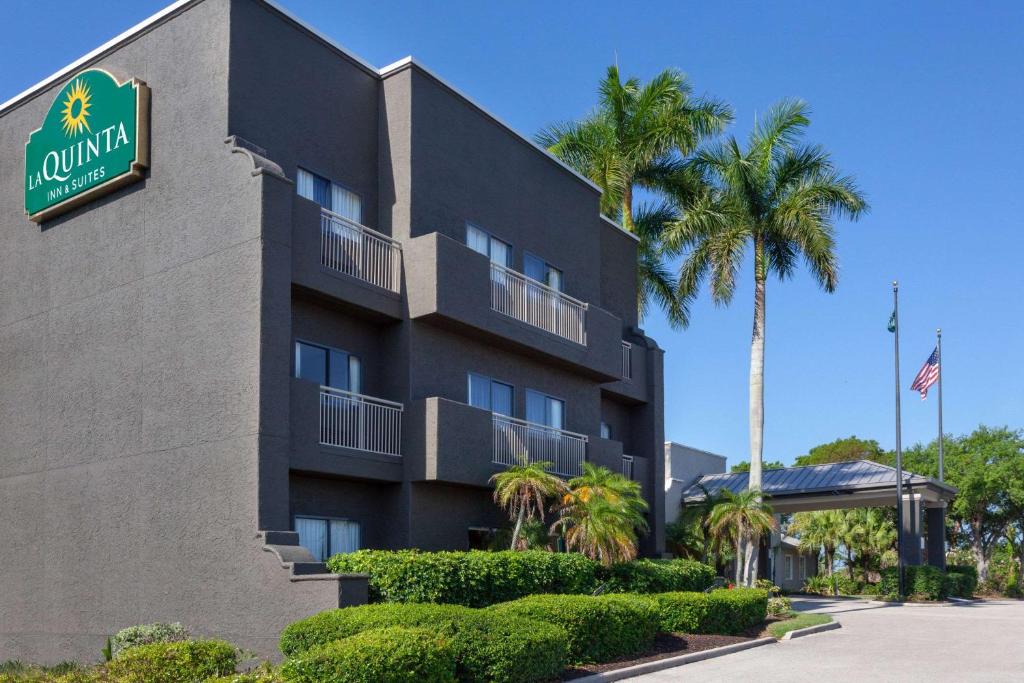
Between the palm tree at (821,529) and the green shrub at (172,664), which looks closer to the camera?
the green shrub at (172,664)

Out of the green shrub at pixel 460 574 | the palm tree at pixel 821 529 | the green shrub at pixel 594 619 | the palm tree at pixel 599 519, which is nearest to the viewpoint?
the green shrub at pixel 594 619

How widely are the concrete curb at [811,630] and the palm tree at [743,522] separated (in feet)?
14.2

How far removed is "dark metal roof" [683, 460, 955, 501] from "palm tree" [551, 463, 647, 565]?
15.9 metres

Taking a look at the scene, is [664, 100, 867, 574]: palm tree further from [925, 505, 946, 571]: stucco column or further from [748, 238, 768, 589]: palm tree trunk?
[925, 505, 946, 571]: stucco column

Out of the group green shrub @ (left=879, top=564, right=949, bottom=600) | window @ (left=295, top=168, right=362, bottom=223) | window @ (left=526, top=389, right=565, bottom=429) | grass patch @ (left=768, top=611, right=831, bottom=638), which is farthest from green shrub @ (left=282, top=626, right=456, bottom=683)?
green shrub @ (left=879, top=564, right=949, bottom=600)

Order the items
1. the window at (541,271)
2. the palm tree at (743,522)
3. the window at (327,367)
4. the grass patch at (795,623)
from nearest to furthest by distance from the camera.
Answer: the window at (327,367)
the grass patch at (795,623)
the window at (541,271)
the palm tree at (743,522)

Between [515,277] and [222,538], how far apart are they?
9332 mm

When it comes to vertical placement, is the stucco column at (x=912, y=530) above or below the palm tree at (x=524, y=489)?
below

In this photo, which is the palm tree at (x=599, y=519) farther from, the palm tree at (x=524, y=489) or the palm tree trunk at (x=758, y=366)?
the palm tree trunk at (x=758, y=366)

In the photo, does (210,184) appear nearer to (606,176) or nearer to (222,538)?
(222,538)

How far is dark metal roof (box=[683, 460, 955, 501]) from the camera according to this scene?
3816 cm

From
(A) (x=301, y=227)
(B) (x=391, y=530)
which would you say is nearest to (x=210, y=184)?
(A) (x=301, y=227)

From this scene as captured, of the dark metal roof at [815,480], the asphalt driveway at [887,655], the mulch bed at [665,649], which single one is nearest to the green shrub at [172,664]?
the mulch bed at [665,649]

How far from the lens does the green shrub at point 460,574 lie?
55.8 ft
